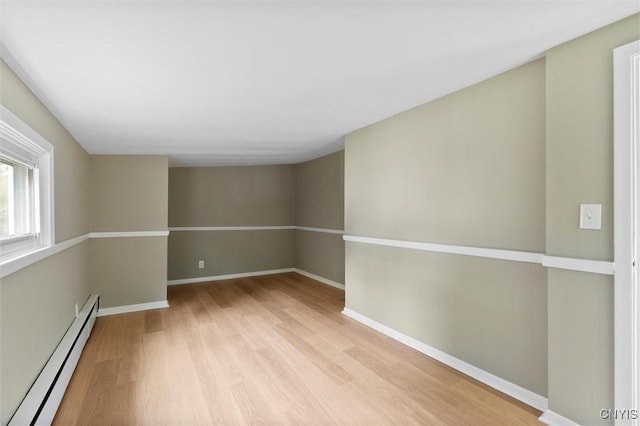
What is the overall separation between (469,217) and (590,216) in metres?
0.73

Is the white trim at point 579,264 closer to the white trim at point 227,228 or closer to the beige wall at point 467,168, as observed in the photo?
the beige wall at point 467,168

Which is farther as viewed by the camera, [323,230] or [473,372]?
[323,230]

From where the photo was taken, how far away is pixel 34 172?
6.87 ft

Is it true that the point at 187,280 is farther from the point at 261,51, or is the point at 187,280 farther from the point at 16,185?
the point at 261,51

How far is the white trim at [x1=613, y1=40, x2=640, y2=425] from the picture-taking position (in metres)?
1.43

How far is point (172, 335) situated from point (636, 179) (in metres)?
3.63

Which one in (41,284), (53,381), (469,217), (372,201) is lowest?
(53,381)

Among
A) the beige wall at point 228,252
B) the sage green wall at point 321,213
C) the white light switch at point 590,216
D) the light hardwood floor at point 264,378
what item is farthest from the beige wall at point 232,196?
the white light switch at point 590,216

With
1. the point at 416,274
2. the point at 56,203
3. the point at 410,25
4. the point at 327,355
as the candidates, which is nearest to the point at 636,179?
the point at 410,25

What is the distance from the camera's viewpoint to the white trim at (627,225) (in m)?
1.43

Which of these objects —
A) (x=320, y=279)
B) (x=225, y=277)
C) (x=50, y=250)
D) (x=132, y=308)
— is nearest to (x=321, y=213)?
(x=320, y=279)

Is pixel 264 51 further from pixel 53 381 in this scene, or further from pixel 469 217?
pixel 53 381

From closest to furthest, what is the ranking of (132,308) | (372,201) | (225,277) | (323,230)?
1. (372,201)
2. (132,308)
3. (323,230)
4. (225,277)

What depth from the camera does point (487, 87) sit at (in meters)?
2.10
